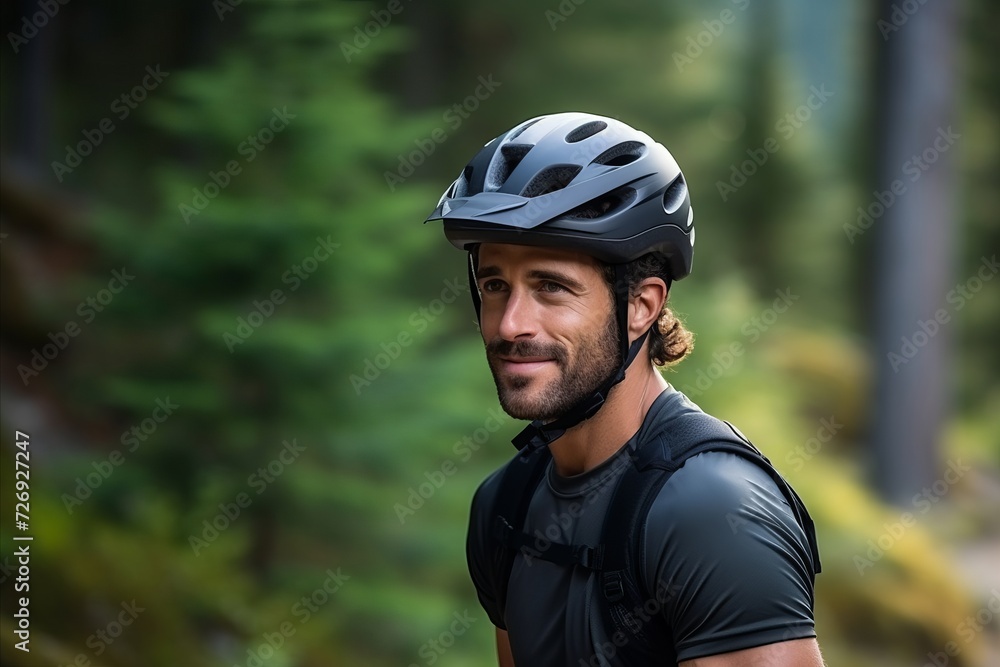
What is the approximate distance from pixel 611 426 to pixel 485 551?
535 mm

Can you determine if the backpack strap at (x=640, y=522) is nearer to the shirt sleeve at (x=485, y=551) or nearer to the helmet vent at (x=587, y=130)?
the shirt sleeve at (x=485, y=551)

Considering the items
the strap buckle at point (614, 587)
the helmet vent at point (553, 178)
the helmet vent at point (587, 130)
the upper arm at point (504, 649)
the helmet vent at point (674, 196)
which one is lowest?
the upper arm at point (504, 649)

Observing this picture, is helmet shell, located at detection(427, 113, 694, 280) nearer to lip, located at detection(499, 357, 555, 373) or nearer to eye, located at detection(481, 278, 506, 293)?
eye, located at detection(481, 278, 506, 293)

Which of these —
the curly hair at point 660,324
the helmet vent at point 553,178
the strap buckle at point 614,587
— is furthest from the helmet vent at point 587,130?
the strap buckle at point 614,587

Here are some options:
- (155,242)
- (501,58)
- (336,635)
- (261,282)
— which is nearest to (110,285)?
(155,242)

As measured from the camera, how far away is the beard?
2.45 m

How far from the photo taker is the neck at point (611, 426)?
2.53 metres

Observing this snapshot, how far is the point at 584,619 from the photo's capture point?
2252mm

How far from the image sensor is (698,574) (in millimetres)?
2037

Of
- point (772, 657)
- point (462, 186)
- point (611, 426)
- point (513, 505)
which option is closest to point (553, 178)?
point (462, 186)

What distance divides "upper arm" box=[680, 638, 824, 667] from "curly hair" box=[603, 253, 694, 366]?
896 millimetres

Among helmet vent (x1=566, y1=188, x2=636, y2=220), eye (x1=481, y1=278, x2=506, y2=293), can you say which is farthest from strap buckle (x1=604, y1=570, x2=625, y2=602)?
helmet vent (x1=566, y1=188, x2=636, y2=220)

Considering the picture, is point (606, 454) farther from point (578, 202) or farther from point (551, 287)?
point (578, 202)

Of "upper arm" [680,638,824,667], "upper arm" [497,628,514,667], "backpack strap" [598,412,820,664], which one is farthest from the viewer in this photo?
"upper arm" [497,628,514,667]
